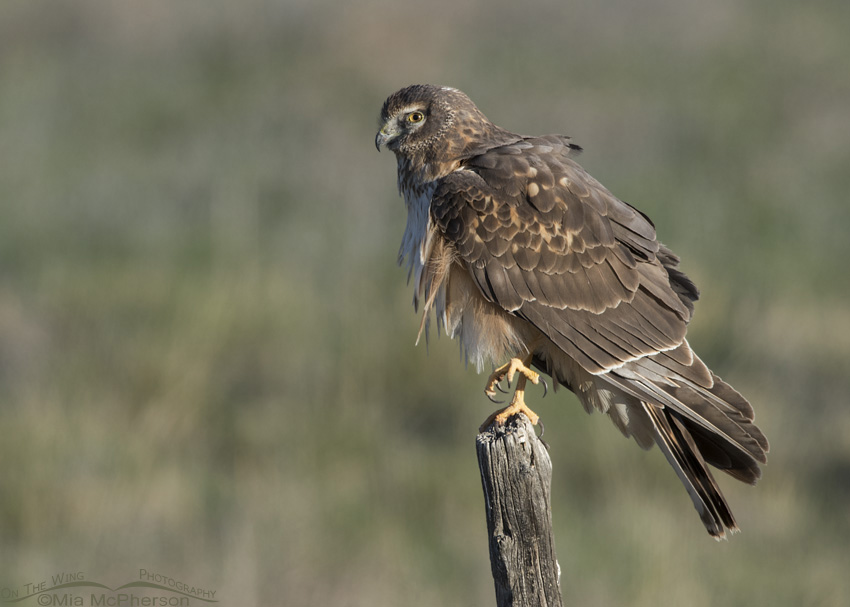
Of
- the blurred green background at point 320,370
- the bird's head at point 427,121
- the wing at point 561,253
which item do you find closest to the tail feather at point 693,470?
the wing at point 561,253

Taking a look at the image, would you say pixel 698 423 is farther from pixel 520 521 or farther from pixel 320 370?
pixel 320 370

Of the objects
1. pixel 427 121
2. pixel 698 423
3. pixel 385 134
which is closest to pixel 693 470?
pixel 698 423

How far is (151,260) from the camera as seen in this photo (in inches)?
372

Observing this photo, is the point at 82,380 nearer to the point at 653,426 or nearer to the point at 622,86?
the point at 653,426

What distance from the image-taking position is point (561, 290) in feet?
15.0

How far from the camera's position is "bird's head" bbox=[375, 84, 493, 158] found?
4.98 meters

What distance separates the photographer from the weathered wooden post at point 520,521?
3574mm

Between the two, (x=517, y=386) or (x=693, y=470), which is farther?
(x=517, y=386)

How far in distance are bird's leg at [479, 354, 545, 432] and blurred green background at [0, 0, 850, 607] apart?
251 cm

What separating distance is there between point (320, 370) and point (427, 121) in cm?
422

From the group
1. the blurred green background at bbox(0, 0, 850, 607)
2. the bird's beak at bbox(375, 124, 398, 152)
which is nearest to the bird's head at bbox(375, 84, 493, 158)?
the bird's beak at bbox(375, 124, 398, 152)

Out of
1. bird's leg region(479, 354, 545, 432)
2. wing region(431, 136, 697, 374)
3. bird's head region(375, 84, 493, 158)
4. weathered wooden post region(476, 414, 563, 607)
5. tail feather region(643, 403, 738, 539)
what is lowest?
weathered wooden post region(476, 414, 563, 607)

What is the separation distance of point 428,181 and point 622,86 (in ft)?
48.2

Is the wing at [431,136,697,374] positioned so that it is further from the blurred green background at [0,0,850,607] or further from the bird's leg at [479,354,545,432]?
the blurred green background at [0,0,850,607]
